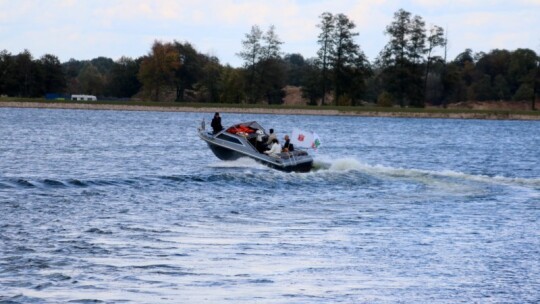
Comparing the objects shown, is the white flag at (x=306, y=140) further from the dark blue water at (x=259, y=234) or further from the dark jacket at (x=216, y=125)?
the dark jacket at (x=216, y=125)

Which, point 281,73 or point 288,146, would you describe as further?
point 281,73

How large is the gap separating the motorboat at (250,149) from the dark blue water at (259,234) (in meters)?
0.60

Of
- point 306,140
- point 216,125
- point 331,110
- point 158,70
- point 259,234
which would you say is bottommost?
point 331,110

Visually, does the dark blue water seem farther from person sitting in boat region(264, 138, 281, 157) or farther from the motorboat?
person sitting in boat region(264, 138, 281, 157)

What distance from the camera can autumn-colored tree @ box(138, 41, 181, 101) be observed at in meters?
168

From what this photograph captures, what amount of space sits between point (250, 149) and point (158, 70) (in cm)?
12207

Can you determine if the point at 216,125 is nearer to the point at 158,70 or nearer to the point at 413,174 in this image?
the point at 413,174

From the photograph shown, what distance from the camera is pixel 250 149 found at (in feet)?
157

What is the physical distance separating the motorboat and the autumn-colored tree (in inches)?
4694

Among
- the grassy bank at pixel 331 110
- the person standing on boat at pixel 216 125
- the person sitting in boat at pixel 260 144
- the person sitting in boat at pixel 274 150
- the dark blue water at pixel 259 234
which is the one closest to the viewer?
the dark blue water at pixel 259 234

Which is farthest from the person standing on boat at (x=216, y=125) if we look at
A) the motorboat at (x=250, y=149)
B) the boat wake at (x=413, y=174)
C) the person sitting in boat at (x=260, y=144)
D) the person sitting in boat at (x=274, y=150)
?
the boat wake at (x=413, y=174)

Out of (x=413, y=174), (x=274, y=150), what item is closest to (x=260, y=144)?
(x=274, y=150)

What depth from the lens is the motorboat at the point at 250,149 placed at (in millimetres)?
46531

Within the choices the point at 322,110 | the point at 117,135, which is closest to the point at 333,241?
the point at 117,135
